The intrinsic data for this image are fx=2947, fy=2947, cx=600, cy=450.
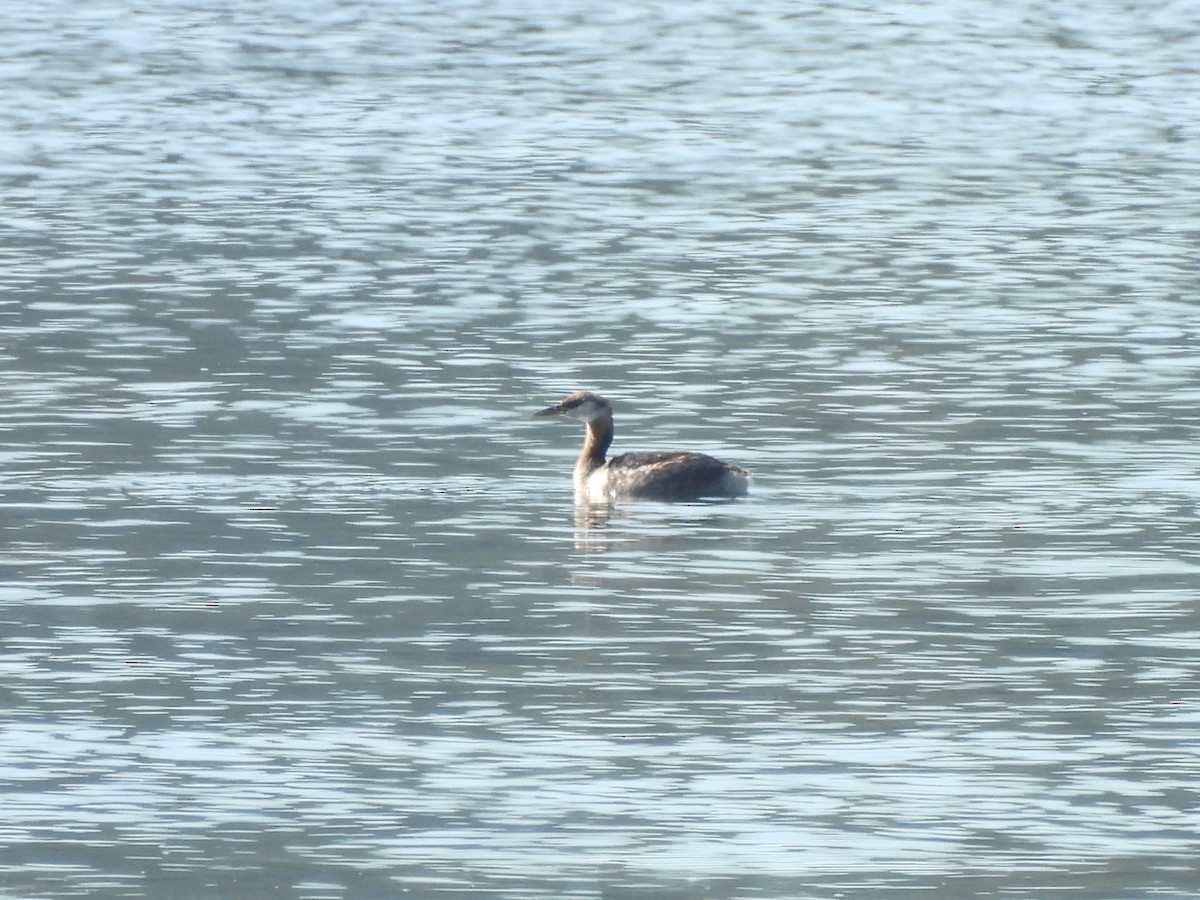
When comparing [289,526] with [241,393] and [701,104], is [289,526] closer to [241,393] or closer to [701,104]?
[241,393]

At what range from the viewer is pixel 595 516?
20984 mm

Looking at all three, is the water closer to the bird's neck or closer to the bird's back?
the bird's back

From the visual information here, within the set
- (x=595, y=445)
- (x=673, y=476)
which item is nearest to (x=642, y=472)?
(x=673, y=476)

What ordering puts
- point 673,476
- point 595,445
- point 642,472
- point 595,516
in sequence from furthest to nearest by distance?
1. point 595,445
2. point 642,472
3. point 673,476
4. point 595,516

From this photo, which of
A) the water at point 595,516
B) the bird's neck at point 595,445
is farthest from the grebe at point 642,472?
the water at point 595,516

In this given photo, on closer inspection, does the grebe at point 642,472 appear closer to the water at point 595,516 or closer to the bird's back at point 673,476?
the bird's back at point 673,476

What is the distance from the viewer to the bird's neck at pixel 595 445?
21.9 meters

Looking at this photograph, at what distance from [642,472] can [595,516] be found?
740 mm

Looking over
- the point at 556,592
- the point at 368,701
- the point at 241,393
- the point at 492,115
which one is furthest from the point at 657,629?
the point at 492,115

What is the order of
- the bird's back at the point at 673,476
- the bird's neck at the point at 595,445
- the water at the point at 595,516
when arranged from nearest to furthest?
the water at the point at 595,516 → the bird's back at the point at 673,476 → the bird's neck at the point at 595,445

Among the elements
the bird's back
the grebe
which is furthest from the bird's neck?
the bird's back

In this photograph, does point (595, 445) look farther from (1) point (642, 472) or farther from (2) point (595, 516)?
(2) point (595, 516)

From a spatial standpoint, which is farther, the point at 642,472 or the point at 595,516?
the point at 642,472

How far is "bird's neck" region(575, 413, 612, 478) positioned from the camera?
21.9 metres
